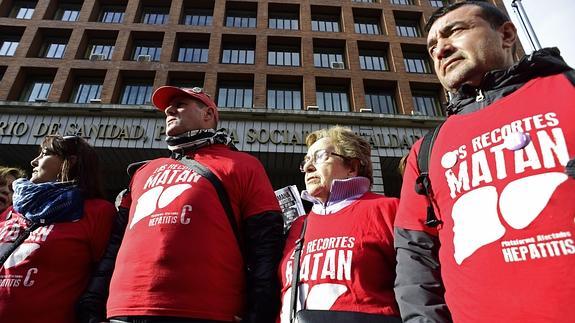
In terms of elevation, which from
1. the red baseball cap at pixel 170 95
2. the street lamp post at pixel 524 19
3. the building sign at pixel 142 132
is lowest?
the red baseball cap at pixel 170 95

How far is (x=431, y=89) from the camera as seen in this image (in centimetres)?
1536

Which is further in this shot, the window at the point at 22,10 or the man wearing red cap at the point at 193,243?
the window at the point at 22,10

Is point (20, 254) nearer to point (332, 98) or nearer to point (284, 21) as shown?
point (332, 98)

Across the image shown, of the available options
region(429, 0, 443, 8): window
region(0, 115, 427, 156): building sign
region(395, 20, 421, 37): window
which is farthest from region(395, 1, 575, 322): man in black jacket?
region(429, 0, 443, 8): window

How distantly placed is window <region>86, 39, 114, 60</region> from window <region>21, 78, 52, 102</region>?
2.15 meters

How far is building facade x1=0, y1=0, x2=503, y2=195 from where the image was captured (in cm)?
1219

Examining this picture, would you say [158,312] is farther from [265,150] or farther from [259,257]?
[265,150]

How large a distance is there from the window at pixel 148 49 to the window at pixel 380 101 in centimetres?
991

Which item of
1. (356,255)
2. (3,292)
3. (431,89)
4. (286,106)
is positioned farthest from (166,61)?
(356,255)

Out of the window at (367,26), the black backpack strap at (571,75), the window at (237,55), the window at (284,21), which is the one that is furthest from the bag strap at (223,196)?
the window at (367,26)

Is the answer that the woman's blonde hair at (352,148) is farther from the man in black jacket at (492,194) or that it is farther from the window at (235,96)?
the window at (235,96)

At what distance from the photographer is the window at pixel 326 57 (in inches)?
627

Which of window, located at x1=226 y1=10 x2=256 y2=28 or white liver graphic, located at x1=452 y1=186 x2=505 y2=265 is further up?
window, located at x1=226 y1=10 x2=256 y2=28

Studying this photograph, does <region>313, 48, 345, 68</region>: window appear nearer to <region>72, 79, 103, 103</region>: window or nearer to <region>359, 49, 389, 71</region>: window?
<region>359, 49, 389, 71</region>: window
